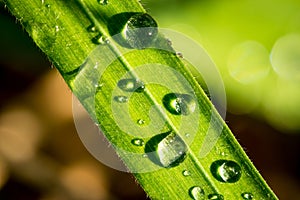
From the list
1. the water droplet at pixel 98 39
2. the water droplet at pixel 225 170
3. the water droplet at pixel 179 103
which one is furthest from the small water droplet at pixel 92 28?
the water droplet at pixel 225 170

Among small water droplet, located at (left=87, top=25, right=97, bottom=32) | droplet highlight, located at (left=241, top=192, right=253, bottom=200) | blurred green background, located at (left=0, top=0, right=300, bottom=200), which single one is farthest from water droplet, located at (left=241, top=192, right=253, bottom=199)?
blurred green background, located at (left=0, top=0, right=300, bottom=200)

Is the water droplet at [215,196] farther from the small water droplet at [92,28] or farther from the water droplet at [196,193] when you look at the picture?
the small water droplet at [92,28]

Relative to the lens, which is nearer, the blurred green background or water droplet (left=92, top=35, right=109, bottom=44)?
water droplet (left=92, top=35, right=109, bottom=44)

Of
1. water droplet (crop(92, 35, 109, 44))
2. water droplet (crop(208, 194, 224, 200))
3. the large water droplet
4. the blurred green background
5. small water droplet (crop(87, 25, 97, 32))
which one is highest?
small water droplet (crop(87, 25, 97, 32))

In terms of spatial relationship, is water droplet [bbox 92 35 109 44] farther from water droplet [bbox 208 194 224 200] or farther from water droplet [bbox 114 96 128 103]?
water droplet [bbox 208 194 224 200]

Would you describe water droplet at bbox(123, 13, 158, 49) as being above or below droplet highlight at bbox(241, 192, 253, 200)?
above

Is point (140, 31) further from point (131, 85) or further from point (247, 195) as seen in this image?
point (247, 195)
